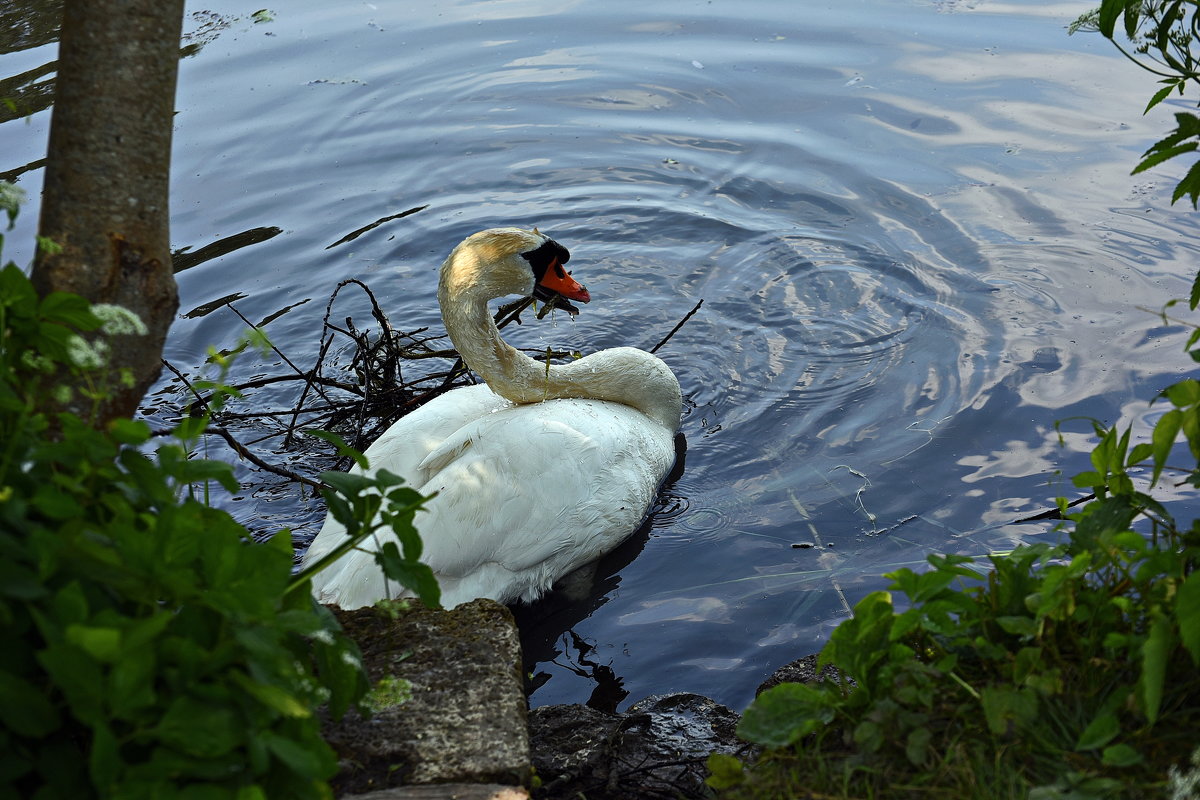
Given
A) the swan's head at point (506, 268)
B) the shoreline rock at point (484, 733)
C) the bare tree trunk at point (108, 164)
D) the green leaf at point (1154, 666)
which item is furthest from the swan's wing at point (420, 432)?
the green leaf at point (1154, 666)

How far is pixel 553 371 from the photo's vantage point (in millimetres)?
6234

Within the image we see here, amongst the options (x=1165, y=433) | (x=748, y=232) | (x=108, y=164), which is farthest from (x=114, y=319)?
(x=748, y=232)

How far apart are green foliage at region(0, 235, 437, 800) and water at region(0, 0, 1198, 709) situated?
291cm

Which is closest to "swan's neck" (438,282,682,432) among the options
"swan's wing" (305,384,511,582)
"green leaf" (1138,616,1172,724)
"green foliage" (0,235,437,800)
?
"swan's wing" (305,384,511,582)

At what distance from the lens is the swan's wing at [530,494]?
5.02m

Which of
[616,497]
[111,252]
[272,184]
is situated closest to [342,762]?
[111,252]

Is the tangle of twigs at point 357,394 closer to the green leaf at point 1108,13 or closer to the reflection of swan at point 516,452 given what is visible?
the reflection of swan at point 516,452

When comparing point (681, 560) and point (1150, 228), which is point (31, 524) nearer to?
point (681, 560)

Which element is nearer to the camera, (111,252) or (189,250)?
(111,252)

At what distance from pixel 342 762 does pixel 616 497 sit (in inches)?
109

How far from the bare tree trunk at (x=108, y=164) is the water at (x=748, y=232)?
9.04 feet

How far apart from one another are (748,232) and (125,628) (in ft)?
23.1

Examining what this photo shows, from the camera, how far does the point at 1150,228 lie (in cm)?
798

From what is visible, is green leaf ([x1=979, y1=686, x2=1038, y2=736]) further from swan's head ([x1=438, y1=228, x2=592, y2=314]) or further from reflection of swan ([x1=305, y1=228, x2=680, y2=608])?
swan's head ([x1=438, y1=228, x2=592, y2=314])
